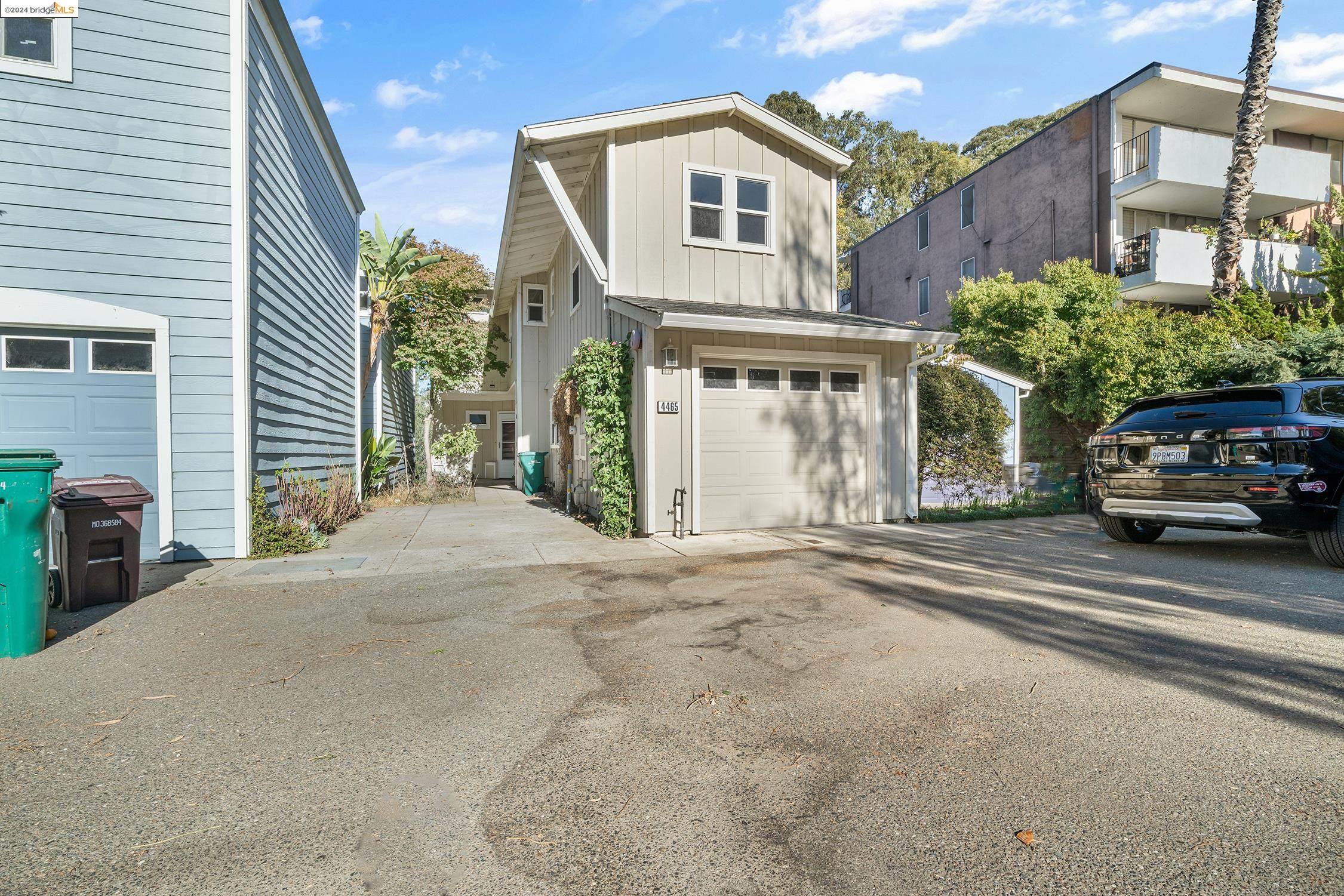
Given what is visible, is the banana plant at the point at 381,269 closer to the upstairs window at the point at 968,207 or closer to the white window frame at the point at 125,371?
the white window frame at the point at 125,371

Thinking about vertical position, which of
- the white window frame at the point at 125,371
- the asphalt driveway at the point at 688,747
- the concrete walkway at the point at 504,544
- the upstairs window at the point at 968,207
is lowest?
the asphalt driveway at the point at 688,747

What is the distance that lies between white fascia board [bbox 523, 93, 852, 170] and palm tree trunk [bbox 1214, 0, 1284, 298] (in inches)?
342

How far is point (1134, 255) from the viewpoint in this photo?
16.0 m

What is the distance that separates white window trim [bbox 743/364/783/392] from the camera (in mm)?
8844

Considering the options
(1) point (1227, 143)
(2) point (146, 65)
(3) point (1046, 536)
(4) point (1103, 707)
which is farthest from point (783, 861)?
(1) point (1227, 143)

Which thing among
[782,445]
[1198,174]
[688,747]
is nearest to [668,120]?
[782,445]

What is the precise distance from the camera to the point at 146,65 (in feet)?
21.9

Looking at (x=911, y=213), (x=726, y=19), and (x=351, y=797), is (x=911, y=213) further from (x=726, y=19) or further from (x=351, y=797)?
(x=351, y=797)

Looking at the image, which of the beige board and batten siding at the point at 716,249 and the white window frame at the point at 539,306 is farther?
the white window frame at the point at 539,306

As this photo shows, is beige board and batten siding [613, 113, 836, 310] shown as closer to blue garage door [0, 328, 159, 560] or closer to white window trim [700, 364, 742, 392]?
white window trim [700, 364, 742, 392]

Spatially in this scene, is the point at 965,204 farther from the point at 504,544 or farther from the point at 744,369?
the point at 504,544

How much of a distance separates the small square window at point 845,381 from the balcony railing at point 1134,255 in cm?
1087

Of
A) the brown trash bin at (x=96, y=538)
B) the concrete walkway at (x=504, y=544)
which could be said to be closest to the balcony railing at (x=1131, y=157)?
the concrete walkway at (x=504, y=544)

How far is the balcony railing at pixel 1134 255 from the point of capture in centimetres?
1562
